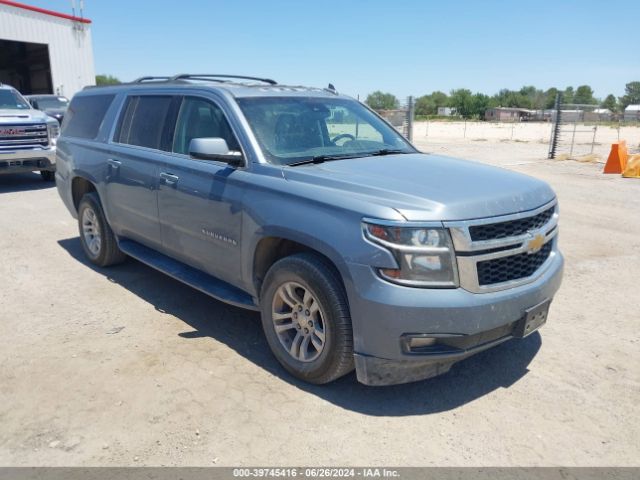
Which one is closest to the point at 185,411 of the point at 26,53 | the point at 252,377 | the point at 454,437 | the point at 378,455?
the point at 252,377

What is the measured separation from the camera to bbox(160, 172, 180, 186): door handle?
445 cm

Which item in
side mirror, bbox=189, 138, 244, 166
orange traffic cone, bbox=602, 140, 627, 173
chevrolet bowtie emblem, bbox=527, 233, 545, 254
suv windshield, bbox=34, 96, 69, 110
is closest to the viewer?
chevrolet bowtie emblem, bbox=527, 233, 545, 254

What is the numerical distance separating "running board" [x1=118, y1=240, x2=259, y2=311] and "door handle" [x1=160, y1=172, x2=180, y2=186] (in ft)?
2.50

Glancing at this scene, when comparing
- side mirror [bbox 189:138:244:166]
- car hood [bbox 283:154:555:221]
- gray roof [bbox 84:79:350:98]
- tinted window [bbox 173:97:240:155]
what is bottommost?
car hood [bbox 283:154:555:221]

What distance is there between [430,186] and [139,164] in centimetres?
286

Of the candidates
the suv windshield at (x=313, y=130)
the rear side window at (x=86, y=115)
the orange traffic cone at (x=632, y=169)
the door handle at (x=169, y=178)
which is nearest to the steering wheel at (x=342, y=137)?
the suv windshield at (x=313, y=130)

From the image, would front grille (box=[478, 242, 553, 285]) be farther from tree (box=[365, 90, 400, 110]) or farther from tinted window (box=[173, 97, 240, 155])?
tree (box=[365, 90, 400, 110])

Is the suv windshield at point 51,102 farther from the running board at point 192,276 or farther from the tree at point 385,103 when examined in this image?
the running board at point 192,276

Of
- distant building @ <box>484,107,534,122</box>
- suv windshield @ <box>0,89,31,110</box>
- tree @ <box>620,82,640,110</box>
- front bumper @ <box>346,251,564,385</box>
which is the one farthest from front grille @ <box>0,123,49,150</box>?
tree @ <box>620,82,640,110</box>

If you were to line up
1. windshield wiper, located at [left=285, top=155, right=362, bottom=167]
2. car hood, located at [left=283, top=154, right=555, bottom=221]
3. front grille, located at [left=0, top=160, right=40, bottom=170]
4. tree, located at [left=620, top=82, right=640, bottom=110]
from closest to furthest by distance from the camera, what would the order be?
car hood, located at [left=283, top=154, right=555, bottom=221], windshield wiper, located at [left=285, top=155, right=362, bottom=167], front grille, located at [left=0, top=160, right=40, bottom=170], tree, located at [left=620, top=82, right=640, bottom=110]

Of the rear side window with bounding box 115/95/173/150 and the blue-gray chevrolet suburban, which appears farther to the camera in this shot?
the rear side window with bounding box 115/95/173/150

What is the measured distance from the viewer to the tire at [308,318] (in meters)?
3.21

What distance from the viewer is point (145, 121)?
507cm

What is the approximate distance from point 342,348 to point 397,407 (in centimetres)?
55
